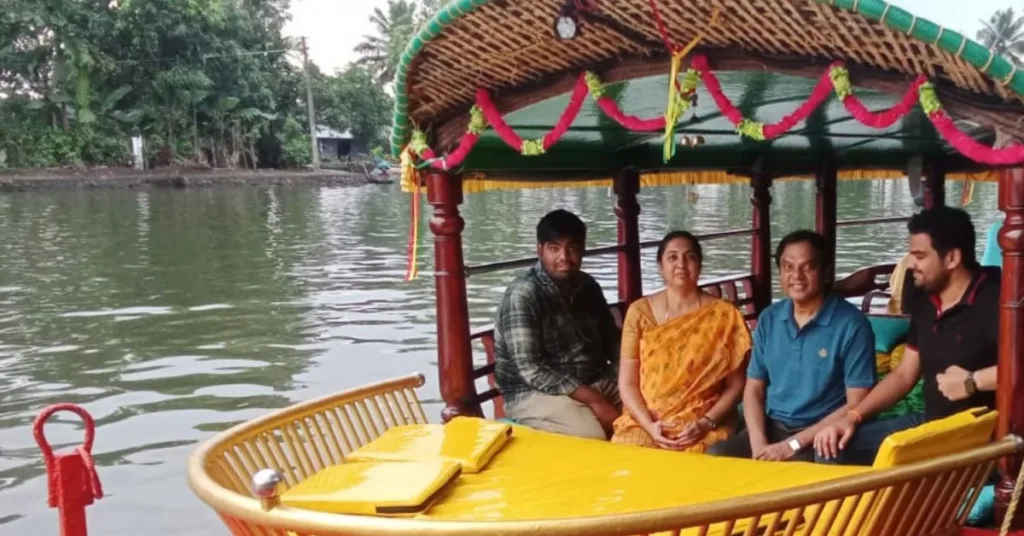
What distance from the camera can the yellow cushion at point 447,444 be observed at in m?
3.04

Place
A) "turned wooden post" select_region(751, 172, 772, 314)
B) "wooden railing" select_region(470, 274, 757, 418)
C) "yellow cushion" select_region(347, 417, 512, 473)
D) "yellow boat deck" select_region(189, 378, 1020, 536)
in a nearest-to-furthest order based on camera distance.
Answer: "yellow boat deck" select_region(189, 378, 1020, 536) < "yellow cushion" select_region(347, 417, 512, 473) < "wooden railing" select_region(470, 274, 757, 418) < "turned wooden post" select_region(751, 172, 772, 314)

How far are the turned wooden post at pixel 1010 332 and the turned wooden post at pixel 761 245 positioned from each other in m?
3.69

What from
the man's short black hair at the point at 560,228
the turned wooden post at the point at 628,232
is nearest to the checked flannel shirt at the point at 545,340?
the man's short black hair at the point at 560,228

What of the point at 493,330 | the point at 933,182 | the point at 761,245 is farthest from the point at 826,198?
the point at 493,330

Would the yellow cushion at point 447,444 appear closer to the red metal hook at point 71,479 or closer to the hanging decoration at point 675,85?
the red metal hook at point 71,479

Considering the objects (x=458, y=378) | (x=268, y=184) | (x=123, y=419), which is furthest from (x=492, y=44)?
(x=268, y=184)

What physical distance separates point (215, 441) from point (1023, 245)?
2424mm

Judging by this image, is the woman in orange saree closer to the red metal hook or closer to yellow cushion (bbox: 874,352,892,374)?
yellow cushion (bbox: 874,352,892,374)

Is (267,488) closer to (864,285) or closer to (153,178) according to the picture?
(864,285)

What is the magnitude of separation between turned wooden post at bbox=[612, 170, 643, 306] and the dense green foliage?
2975 centimetres

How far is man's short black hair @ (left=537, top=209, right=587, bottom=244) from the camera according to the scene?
4012mm

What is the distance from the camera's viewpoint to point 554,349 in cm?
415

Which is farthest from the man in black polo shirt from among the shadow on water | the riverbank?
the riverbank

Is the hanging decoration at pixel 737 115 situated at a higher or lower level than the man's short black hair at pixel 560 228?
higher
